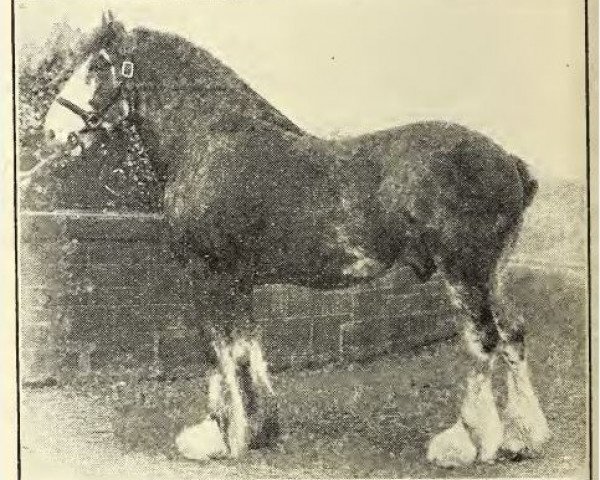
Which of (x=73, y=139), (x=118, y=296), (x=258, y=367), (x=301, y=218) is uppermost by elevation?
(x=73, y=139)

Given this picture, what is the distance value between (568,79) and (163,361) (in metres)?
0.69

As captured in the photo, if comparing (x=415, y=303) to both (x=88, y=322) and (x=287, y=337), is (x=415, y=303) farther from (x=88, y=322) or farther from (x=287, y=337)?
(x=88, y=322)

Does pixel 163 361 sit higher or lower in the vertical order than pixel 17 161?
lower

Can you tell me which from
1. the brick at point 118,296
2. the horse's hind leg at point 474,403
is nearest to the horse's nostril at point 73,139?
the brick at point 118,296

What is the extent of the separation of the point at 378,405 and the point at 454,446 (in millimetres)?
120

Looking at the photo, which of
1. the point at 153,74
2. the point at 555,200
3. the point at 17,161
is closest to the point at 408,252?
the point at 555,200

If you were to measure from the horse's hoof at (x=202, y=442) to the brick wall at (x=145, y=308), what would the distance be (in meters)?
0.09

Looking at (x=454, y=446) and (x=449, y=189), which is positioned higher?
(x=449, y=189)

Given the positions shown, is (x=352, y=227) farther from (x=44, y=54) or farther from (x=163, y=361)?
(x=44, y=54)

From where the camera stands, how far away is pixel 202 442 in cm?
130

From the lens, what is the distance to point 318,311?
1306 mm

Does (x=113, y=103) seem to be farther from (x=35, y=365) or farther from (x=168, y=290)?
(x=35, y=365)

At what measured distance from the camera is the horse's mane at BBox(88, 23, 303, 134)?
1304 millimetres

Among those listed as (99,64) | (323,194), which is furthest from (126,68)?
(323,194)
